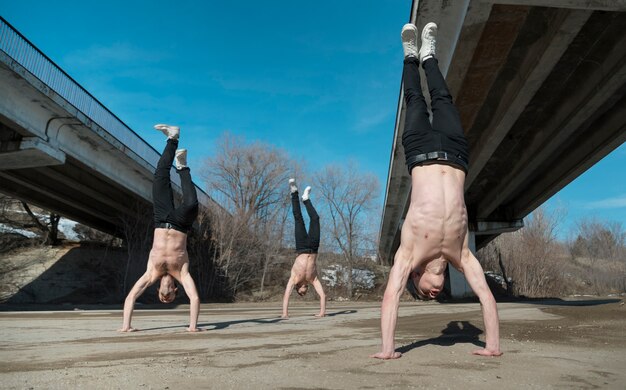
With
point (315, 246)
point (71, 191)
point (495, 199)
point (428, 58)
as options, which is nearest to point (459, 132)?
point (428, 58)

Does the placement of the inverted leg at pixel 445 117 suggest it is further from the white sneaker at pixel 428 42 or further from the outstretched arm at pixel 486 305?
the outstretched arm at pixel 486 305

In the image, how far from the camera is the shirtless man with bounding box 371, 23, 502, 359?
300cm

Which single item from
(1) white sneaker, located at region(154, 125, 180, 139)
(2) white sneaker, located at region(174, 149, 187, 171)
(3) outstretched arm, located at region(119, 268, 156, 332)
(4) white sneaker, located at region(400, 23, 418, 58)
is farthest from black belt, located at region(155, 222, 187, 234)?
(4) white sneaker, located at region(400, 23, 418, 58)

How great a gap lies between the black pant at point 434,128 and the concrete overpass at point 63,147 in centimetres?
1311

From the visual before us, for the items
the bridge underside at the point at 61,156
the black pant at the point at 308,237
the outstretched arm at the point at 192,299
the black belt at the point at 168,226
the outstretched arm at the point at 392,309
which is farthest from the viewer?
the bridge underside at the point at 61,156

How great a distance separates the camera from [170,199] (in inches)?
247

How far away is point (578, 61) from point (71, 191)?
24.9 m

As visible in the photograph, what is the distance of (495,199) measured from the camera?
2400 centimetres

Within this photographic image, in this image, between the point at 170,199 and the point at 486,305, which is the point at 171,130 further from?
the point at 486,305

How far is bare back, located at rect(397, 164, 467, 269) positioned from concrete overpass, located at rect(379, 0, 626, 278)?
19.6 feet

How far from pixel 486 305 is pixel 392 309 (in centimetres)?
78

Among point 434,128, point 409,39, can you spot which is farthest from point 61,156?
point 434,128

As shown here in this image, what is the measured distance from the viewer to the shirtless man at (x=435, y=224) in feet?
9.86

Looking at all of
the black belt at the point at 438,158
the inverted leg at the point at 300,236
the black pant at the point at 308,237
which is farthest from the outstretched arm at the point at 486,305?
the inverted leg at the point at 300,236
